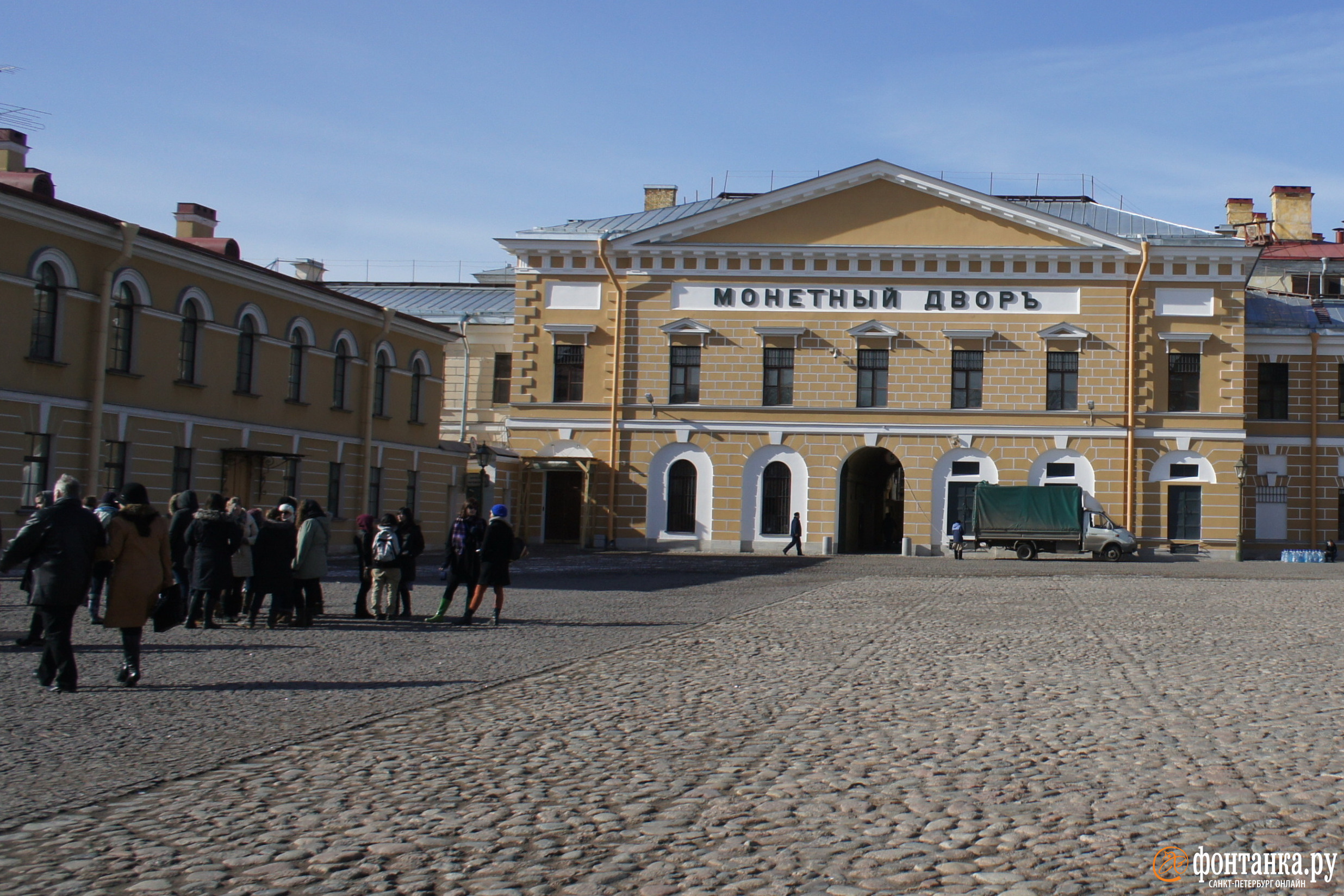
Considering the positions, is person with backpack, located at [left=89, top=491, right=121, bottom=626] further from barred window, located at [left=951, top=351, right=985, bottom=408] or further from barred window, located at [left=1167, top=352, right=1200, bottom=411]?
barred window, located at [left=1167, top=352, right=1200, bottom=411]

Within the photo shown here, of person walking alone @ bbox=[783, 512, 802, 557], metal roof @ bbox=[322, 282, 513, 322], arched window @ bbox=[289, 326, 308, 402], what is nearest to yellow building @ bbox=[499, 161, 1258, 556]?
person walking alone @ bbox=[783, 512, 802, 557]

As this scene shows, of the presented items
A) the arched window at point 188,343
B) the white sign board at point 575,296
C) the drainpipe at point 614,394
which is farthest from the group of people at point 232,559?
the white sign board at point 575,296

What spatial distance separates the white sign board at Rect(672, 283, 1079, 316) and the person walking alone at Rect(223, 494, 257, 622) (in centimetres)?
2735

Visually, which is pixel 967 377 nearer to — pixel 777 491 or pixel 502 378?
pixel 777 491

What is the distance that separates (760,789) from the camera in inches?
286

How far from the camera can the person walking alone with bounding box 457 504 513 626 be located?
55.0 ft

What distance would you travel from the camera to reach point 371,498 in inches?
1425

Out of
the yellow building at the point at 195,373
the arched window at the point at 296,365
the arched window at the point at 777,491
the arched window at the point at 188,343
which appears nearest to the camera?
A: the yellow building at the point at 195,373

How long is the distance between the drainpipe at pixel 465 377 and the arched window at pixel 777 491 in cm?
1100

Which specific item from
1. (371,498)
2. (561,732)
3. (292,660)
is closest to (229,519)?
(292,660)

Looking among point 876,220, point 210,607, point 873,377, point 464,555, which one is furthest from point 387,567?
point 876,220

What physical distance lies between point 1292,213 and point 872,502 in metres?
32.9

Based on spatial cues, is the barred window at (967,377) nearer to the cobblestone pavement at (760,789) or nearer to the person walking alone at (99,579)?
the cobblestone pavement at (760,789)

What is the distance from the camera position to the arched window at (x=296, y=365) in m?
32.7
